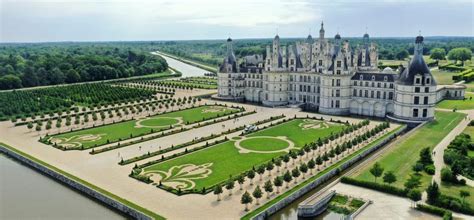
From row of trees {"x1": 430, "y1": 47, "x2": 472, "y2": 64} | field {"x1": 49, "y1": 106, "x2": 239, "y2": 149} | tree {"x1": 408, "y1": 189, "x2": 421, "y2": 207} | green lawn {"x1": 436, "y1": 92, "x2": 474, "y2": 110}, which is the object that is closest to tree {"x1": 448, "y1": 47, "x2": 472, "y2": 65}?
row of trees {"x1": 430, "y1": 47, "x2": 472, "y2": 64}

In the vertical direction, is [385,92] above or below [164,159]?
above

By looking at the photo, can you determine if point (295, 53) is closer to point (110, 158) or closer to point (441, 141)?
point (441, 141)

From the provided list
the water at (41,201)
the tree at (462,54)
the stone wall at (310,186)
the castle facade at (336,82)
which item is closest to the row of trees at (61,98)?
the castle facade at (336,82)

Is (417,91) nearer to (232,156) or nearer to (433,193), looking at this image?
(433,193)

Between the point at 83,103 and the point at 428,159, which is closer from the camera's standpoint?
the point at 428,159

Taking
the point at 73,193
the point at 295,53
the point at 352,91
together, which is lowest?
the point at 73,193

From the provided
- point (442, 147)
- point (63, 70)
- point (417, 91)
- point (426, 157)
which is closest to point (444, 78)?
point (417, 91)

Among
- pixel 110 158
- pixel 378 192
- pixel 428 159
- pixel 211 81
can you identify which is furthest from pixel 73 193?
pixel 211 81

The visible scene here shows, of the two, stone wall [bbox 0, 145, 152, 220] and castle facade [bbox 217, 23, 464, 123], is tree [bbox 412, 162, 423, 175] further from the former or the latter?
stone wall [bbox 0, 145, 152, 220]
